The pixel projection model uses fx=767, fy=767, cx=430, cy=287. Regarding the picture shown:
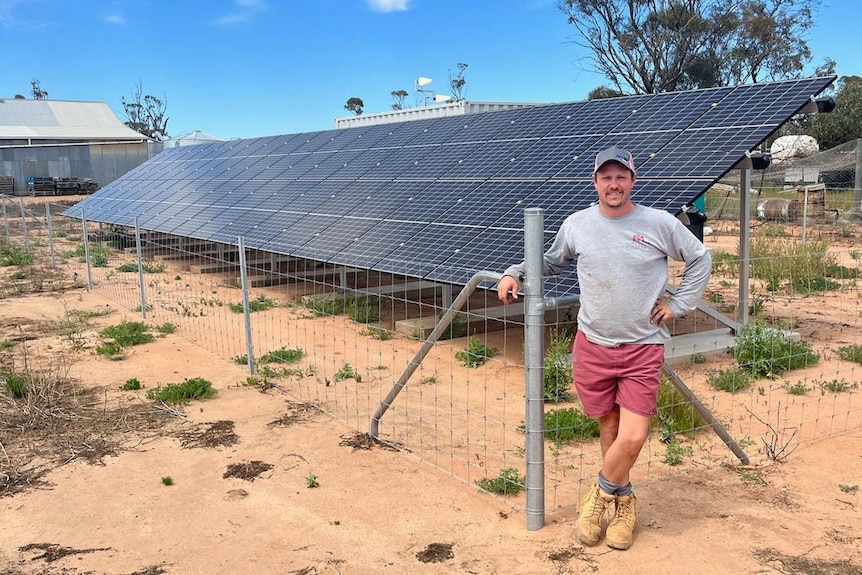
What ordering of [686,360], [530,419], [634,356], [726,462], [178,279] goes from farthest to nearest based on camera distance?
[178,279] → [686,360] → [726,462] → [530,419] → [634,356]

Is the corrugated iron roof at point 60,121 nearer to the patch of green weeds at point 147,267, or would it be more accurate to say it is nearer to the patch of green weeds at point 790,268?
the patch of green weeds at point 147,267

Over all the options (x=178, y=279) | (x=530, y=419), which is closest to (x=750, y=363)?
(x=530, y=419)

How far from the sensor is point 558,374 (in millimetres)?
6898

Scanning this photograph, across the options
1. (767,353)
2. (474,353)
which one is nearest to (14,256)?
(474,353)

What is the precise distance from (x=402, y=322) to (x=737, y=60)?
120ft

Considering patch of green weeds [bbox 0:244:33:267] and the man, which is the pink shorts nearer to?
the man

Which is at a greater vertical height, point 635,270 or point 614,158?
point 614,158

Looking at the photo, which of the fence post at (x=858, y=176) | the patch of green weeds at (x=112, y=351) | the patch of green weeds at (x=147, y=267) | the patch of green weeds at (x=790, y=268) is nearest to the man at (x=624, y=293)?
the patch of green weeds at (x=112, y=351)

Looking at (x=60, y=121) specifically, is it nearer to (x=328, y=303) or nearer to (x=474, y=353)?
(x=328, y=303)

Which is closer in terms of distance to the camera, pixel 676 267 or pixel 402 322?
pixel 402 322

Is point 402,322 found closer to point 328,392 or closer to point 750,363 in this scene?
point 328,392

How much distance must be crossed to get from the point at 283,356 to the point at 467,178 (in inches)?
145

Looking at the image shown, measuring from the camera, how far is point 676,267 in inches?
584

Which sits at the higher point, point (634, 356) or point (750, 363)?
point (634, 356)
